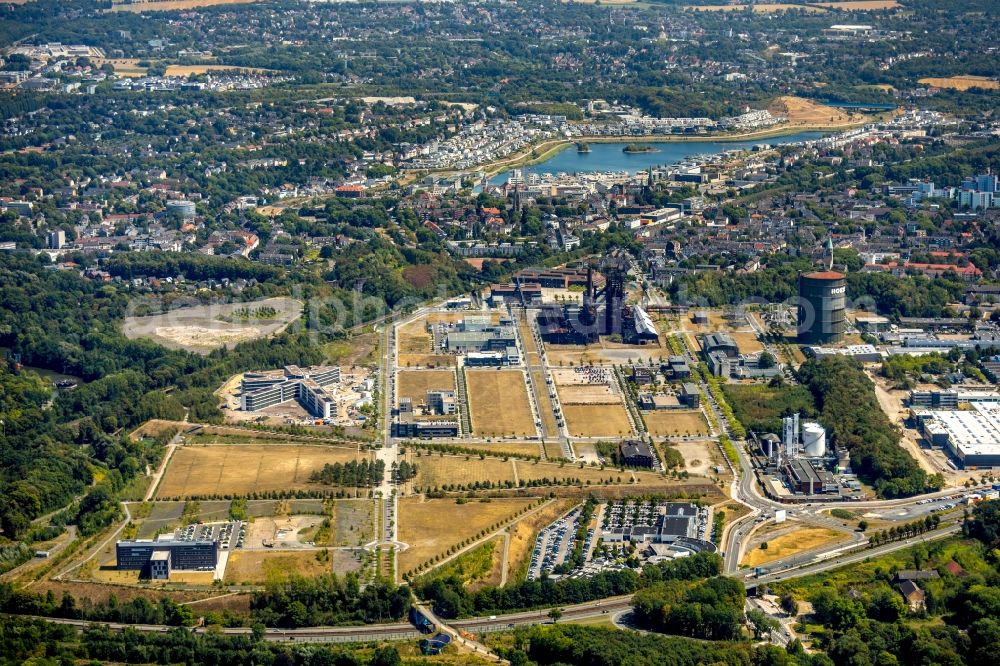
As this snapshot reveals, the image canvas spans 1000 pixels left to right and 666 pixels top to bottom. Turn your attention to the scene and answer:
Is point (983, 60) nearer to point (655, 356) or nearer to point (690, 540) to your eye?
point (655, 356)

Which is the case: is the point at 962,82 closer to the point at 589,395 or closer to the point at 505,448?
the point at 589,395

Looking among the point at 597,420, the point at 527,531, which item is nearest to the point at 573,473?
the point at 527,531

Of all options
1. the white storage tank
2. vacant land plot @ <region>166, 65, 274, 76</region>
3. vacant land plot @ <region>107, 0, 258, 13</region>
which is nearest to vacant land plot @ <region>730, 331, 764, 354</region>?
the white storage tank

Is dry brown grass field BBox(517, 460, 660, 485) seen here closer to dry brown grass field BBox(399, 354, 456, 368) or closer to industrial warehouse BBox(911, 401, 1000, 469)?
industrial warehouse BBox(911, 401, 1000, 469)

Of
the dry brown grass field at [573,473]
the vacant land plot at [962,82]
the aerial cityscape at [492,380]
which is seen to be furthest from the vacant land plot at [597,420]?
the vacant land plot at [962,82]

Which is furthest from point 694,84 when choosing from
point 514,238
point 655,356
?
point 655,356
